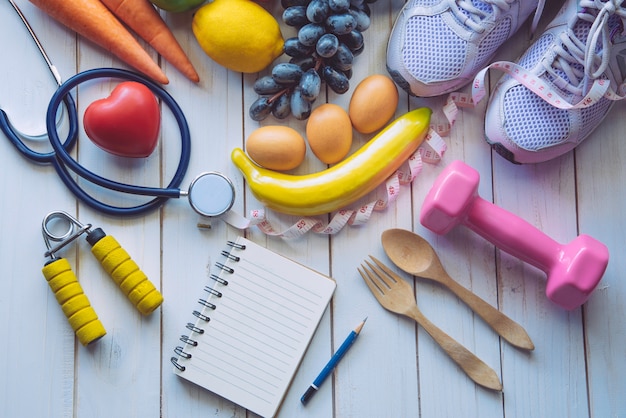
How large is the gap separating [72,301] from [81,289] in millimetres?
22

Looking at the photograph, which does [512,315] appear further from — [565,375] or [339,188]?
[339,188]

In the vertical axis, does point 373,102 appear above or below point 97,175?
above

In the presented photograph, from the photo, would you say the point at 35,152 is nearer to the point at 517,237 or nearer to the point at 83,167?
the point at 83,167

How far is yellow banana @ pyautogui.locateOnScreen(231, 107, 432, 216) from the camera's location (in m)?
0.84

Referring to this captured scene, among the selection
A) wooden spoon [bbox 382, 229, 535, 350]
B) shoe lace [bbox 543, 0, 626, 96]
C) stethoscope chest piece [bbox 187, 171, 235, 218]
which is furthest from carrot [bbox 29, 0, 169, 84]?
shoe lace [bbox 543, 0, 626, 96]

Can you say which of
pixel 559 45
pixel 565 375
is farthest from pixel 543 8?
pixel 565 375

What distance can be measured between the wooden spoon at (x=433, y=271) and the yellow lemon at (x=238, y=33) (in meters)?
0.32

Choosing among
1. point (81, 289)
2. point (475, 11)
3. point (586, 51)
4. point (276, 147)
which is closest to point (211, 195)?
point (276, 147)

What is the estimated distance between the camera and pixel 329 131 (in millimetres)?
832

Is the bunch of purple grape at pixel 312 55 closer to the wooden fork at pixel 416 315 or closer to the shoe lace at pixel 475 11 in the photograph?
the shoe lace at pixel 475 11

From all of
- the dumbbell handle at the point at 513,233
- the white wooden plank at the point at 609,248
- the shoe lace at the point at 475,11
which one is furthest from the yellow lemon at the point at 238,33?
the white wooden plank at the point at 609,248

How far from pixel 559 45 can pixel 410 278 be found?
0.40 m

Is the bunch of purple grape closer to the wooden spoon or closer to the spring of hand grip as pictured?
the wooden spoon

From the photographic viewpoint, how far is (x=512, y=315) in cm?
88
